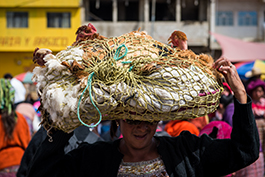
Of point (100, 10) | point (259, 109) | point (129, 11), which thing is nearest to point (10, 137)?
point (259, 109)

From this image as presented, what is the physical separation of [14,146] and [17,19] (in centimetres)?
1841

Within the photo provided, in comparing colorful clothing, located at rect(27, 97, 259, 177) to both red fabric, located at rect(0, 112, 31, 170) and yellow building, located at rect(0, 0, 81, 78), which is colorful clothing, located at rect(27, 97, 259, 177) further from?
yellow building, located at rect(0, 0, 81, 78)

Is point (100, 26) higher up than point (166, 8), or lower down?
lower down

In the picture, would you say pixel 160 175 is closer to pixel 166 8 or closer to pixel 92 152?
pixel 92 152

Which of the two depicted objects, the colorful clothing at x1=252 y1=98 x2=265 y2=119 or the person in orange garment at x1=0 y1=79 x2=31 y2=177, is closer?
the person in orange garment at x1=0 y1=79 x2=31 y2=177

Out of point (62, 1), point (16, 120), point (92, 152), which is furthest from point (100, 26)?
point (92, 152)

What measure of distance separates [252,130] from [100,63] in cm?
92

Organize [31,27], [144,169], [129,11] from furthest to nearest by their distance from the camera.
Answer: [129,11] → [31,27] → [144,169]

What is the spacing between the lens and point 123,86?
1.68 m

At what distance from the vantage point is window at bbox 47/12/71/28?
20.8 meters

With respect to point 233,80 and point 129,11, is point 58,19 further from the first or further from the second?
point 233,80

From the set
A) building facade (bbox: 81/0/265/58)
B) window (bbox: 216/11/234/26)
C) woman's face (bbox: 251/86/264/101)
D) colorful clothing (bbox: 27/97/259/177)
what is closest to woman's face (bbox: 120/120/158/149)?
colorful clothing (bbox: 27/97/259/177)

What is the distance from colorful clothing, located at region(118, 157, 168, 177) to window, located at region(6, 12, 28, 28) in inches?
803

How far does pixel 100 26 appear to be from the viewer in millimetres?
19594
